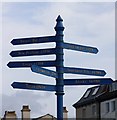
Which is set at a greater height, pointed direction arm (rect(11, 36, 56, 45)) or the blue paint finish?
pointed direction arm (rect(11, 36, 56, 45))

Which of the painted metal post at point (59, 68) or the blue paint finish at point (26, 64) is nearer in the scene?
the painted metal post at point (59, 68)

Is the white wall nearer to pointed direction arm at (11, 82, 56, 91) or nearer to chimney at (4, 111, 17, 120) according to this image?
chimney at (4, 111, 17, 120)

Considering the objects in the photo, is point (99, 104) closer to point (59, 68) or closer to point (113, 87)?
point (113, 87)

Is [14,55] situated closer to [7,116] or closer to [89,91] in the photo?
[7,116]

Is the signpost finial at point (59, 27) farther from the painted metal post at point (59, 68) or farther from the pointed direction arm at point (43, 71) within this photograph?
the pointed direction arm at point (43, 71)

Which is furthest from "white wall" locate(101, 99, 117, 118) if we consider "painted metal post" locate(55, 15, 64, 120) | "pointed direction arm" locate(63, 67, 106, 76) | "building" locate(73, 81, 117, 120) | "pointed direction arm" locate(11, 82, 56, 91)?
"pointed direction arm" locate(11, 82, 56, 91)

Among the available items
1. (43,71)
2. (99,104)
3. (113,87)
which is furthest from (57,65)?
(99,104)

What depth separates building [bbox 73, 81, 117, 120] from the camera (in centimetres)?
4921

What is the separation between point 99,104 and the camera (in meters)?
52.9

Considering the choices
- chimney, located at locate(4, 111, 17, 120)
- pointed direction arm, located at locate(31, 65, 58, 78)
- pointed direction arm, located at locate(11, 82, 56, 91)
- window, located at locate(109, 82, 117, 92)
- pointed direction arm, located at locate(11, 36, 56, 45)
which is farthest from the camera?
chimney, located at locate(4, 111, 17, 120)

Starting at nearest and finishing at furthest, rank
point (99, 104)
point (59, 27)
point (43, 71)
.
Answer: point (43, 71), point (59, 27), point (99, 104)

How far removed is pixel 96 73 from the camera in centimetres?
1431

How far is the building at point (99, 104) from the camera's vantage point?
49.2m

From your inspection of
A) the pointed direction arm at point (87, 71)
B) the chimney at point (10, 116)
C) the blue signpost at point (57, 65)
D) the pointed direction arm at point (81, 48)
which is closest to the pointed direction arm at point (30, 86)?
the blue signpost at point (57, 65)
